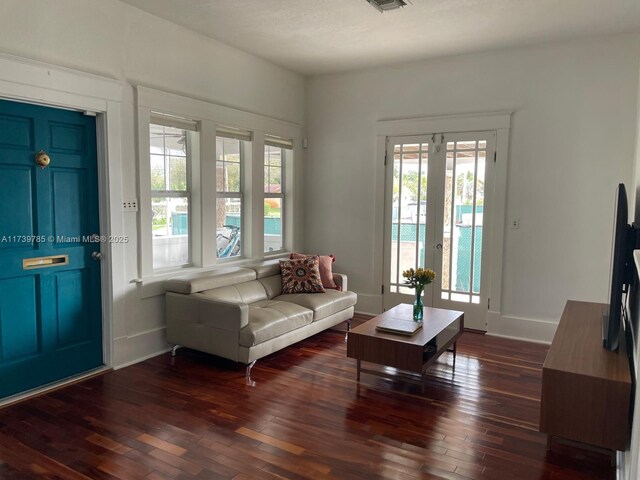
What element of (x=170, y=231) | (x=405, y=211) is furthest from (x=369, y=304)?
(x=170, y=231)

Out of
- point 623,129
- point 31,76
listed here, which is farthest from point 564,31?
point 31,76

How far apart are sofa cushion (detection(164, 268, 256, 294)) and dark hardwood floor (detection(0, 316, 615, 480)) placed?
0.63 meters

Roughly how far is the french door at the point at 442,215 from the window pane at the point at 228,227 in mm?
1688

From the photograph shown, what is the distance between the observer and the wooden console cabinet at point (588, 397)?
2.33 meters

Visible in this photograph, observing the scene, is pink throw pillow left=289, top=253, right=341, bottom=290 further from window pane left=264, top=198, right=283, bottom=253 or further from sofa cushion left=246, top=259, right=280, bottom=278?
window pane left=264, top=198, right=283, bottom=253

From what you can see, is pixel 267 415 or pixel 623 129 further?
pixel 623 129

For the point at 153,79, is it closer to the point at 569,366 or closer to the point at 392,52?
the point at 392,52

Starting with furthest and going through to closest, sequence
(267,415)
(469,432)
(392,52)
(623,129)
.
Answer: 1. (392,52)
2. (623,129)
3. (267,415)
4. (469,432)

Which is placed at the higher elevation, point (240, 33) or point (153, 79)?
point (240, 33)

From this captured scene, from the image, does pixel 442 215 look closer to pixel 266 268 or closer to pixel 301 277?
pixel 301 277

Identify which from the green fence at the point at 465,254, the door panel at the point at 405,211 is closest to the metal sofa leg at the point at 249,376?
the door panel at the point at 405,211

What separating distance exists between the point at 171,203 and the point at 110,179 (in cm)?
76

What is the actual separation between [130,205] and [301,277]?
1.79 meters

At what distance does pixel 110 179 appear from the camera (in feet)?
12.0
